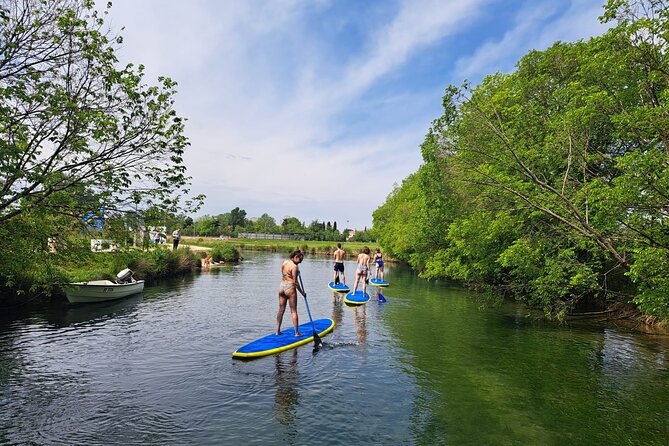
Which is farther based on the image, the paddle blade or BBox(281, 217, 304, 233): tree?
BBox(281, 217, 304, 233): tree

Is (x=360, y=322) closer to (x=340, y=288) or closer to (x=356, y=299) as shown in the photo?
(x=356, y=299)

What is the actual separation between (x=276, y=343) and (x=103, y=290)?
11784 mm

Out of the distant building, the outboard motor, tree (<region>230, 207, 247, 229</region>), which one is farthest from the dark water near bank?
tree (<region>230, 207, 247, 229</region>)

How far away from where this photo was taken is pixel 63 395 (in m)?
7.86

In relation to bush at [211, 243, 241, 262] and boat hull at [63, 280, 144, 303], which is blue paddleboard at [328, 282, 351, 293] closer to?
boat hull at [63, 280, 144, 303]

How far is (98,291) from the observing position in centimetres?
1831

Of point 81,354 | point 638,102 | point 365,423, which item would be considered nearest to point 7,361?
point 81,354

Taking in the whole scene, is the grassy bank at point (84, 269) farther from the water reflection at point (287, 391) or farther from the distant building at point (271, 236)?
the distant building at point (271, 236)

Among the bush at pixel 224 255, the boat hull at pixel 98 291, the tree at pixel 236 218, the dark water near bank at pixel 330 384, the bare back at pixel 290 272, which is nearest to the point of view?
the dark water near bank at pixel 330 384

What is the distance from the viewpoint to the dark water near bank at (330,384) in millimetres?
6723

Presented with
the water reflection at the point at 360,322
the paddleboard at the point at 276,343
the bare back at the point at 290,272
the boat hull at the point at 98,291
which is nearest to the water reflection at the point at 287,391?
the paddleboard at the point at 276,343

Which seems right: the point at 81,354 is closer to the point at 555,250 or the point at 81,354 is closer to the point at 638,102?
the point at 555,250

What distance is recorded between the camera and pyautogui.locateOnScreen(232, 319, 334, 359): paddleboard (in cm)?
1030

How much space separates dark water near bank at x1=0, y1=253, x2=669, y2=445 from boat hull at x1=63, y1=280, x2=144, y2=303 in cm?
154
